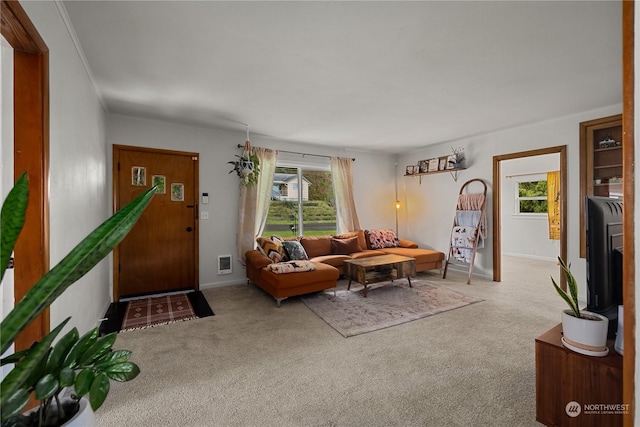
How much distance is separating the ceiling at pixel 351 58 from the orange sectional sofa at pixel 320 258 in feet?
6.28

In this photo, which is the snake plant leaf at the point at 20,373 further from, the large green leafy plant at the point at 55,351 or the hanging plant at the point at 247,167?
the hanging plant at the point at 247,167

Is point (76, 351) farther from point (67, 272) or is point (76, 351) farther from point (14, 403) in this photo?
point (67, 272)

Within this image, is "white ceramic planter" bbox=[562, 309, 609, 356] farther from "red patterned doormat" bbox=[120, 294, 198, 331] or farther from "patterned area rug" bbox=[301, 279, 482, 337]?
"red patterned doormat" bbox=[120, 294, 198, 331]

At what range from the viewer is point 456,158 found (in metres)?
4.89

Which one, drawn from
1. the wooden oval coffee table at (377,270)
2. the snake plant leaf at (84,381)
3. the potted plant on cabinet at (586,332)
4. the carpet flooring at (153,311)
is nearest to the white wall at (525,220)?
the wooden oval coffee table at (377,270)

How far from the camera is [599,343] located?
1.29m

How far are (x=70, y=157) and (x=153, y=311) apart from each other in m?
1.94

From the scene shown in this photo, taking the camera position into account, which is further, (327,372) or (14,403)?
(327,372)

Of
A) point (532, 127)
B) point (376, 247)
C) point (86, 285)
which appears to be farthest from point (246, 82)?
point (532, 127)

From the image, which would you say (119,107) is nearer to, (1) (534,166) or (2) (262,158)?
(2) (262,158)

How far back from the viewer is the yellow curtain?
19.8ft

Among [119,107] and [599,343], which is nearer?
[599,343]

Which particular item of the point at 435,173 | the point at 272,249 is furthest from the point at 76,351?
the point at 435,173

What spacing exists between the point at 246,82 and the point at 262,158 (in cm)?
188
